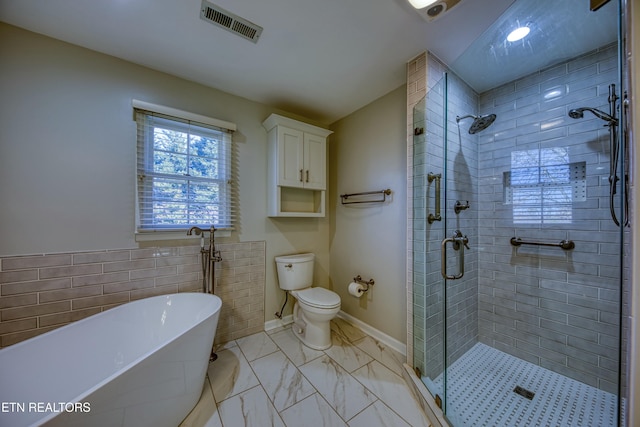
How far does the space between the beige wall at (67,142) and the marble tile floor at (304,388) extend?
4.12ft

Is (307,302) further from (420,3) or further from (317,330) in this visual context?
(420,3)

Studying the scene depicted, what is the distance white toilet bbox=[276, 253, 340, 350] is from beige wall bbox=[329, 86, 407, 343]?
445mm

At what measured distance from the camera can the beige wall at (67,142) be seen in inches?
52.3

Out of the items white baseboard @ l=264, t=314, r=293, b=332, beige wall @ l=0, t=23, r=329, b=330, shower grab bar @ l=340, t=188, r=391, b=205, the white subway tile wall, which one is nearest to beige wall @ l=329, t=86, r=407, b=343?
shower grab bar @ l=340, t=188, r=391, b=205

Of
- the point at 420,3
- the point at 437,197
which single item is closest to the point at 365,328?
the point at 437,197

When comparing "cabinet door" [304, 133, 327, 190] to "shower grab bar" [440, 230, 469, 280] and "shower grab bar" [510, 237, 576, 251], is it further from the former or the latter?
"shower grab bar" [510, 237, 576, 251]

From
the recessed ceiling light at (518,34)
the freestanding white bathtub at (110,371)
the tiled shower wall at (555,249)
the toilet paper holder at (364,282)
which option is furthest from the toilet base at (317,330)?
the recessed ceiling light at (518,34)

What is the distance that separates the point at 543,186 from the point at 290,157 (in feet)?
6.97

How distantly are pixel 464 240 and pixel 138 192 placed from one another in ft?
8.65

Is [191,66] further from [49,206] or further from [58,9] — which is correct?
[49,206]

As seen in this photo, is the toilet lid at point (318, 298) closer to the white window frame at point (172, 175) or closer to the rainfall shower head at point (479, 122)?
the white window frame at point (172, 175)

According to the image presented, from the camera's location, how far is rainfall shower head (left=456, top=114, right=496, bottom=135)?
5.54 ft

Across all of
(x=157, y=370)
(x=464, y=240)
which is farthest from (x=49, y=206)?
(x=464, y=240)

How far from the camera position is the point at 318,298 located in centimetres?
200
